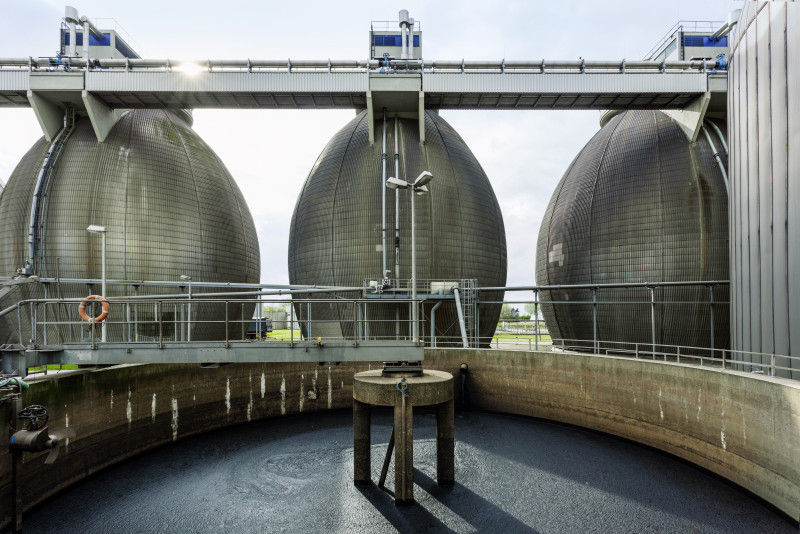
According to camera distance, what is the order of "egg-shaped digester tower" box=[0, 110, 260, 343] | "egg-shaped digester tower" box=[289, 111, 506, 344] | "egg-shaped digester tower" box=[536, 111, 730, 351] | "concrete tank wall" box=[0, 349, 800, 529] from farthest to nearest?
"egg-shaped digester tower" box=[289, 111, 506, 344] < "egg-shaped digester tower" box=[0, 110, 260, 343] < "egg-shaped digester tower" box=[536, 111, 730, 351] < "concrete tank wall" box=[0, 349, 800, 529]

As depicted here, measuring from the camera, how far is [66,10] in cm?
2086

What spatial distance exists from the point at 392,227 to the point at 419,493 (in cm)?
1189

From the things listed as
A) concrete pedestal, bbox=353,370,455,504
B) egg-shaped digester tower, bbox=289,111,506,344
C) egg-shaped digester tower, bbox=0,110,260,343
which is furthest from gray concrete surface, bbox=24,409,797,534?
egg-shaped digester tower, bbox=0,110,260,343

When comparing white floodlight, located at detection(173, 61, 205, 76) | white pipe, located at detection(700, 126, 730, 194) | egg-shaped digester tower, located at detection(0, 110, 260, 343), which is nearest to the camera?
egg-shaped digester tower, located at detection(0, 110, 260, 343)

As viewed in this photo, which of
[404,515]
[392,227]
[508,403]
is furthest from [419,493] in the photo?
[392,227]

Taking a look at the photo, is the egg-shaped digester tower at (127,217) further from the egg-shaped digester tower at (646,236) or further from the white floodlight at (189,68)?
the egg-shaped digester tower at (646,236)

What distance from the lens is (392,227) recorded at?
1945 cm

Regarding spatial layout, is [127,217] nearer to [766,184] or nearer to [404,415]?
[404,415]

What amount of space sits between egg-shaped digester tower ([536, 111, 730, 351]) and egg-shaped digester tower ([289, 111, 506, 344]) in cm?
405

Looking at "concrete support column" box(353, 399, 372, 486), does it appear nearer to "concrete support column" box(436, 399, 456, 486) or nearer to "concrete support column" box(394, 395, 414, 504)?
"concrete support column" box(394, 395, 414, 504)

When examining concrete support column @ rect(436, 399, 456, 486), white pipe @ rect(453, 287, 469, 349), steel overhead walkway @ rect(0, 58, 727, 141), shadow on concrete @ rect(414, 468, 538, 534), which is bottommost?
shadow on concrete @ rect(414, 468, 538, 534)

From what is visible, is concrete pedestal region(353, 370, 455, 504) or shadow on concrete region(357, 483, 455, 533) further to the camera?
concrete pedestal region(353, 370, 455, 504)

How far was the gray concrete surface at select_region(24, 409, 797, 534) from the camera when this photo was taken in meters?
8.83

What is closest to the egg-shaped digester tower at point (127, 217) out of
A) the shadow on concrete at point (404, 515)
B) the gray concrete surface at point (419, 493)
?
the gray concrete surface at point (419, 493)
